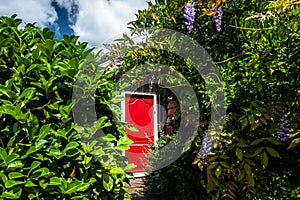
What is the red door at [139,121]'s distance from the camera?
26.4 feet

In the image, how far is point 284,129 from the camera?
195 centimetres

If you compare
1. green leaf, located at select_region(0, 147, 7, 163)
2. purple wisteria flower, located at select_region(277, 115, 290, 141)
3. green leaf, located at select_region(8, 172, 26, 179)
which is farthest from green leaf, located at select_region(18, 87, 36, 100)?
purple wisteria flower, located at select_region(277, 115, 290, 141)

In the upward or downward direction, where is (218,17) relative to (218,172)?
upward

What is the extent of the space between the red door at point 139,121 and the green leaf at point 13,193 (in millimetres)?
6286

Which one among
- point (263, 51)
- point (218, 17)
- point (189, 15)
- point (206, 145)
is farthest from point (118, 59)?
point (263, 51)

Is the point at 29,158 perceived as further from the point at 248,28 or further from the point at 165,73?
the point at 248,28

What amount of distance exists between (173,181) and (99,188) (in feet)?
6.01

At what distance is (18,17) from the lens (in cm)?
212

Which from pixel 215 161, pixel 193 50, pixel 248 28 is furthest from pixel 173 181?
pixel 248 28

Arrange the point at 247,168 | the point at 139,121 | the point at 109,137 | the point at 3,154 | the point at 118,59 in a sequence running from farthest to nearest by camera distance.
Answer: the point at 139,121 → the point at 118,59 → the point at 109,137 → the point at 247,168 → the point at 3,154

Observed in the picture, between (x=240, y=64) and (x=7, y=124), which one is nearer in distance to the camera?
(x=7, y=124)

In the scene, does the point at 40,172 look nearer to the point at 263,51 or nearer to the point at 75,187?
the point at 75,187

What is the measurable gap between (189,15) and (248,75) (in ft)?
1.74

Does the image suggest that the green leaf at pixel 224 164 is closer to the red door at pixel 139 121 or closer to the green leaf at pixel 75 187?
the green leaf at pixel 75 187
